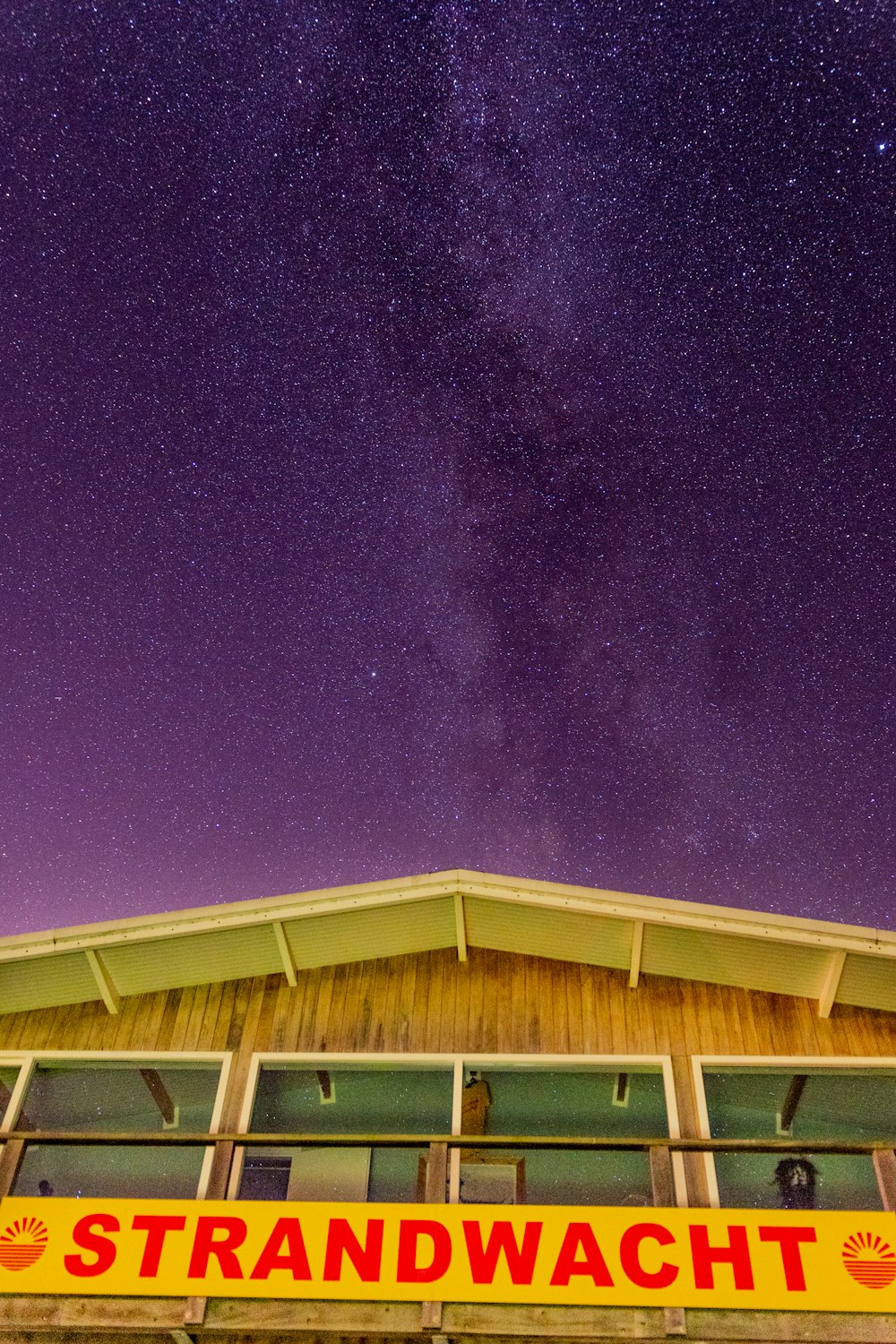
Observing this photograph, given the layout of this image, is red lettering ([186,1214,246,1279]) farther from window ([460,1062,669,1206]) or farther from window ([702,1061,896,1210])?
window ([702,1061,896,1210])

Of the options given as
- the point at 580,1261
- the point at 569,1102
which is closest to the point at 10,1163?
the point at 580,1261

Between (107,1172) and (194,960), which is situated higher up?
(194,960)

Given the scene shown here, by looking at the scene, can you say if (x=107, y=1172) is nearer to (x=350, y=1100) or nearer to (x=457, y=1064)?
(x=350, y=1100)

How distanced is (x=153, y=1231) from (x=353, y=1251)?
1731 mm

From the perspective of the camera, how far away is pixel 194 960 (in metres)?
10.6

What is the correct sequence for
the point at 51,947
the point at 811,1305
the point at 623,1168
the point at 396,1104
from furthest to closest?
the point at 51,947
the point at 396,1104
the point at 623,1168
the point at 811,1305

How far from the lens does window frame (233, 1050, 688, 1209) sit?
9.52 meters

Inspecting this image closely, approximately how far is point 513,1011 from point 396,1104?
4.98ft

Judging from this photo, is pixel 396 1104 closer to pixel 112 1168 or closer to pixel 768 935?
pixel 112 1168

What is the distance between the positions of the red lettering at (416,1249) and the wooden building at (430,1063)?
222mm

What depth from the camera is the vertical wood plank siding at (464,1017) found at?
9.84 metres

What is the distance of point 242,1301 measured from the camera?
786 cm

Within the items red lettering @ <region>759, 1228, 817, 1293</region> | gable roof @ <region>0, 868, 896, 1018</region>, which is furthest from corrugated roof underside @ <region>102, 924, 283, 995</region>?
red lettering @ <region>759, 1228, 817, 1293</region>

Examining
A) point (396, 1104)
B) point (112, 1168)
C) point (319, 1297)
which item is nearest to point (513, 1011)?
point (396, 1104)
